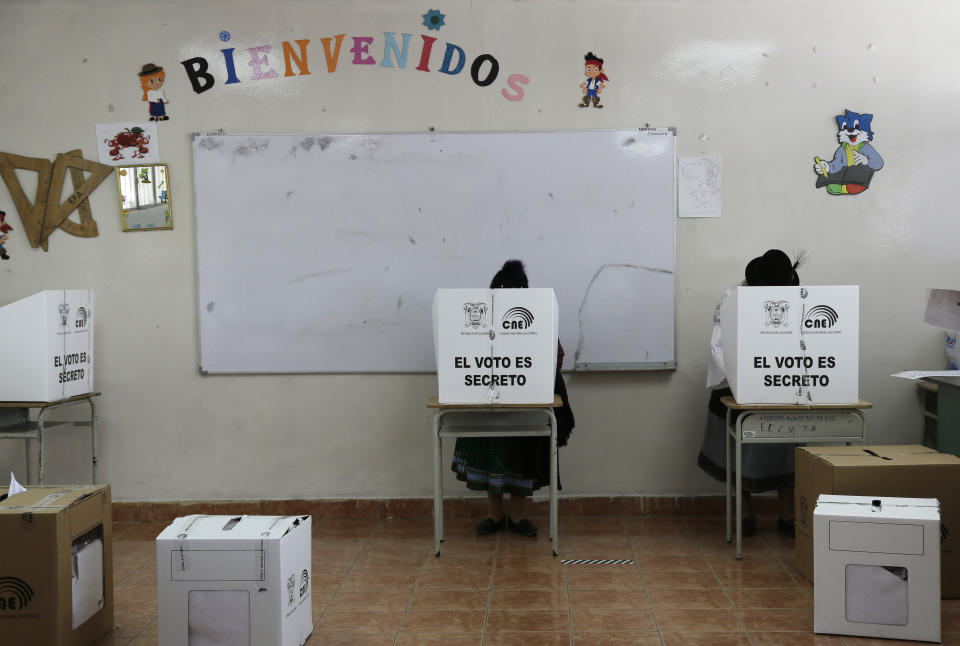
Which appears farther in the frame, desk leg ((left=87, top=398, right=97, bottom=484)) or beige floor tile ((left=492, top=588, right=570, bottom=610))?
desk leg ((left=87, top=398, right=97, bottom=484))

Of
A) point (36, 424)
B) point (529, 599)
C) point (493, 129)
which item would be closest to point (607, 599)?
point (529, 599)

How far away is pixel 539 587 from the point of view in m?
3.19

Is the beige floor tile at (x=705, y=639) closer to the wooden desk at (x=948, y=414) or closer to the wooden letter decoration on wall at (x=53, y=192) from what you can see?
the wooden desk at (x=948, y=414)

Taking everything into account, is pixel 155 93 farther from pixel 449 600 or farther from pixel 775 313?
pixel 775 313

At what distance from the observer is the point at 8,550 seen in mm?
2426

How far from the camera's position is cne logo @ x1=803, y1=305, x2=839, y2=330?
332cm

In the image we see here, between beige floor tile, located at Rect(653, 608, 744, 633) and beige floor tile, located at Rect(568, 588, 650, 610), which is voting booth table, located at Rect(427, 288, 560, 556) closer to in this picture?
beige floor tile, located at Rect(568, 588, 650, 610)

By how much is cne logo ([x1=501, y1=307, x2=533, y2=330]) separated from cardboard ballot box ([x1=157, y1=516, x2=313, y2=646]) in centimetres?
138

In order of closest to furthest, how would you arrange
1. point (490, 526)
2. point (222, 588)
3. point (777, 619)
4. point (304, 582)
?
point (222, 588) → point (304, 582) → point (777, 619) → point (490, 526)

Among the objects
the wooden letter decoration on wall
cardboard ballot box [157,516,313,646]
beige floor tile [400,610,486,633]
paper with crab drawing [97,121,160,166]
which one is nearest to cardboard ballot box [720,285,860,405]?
beige floor tile [400,610,486,633]

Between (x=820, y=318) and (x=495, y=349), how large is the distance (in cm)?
135

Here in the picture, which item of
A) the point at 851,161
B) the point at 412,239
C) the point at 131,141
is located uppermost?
the point at 131,141

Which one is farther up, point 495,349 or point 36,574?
point 495,349

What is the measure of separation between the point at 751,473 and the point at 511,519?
1.16 meters
